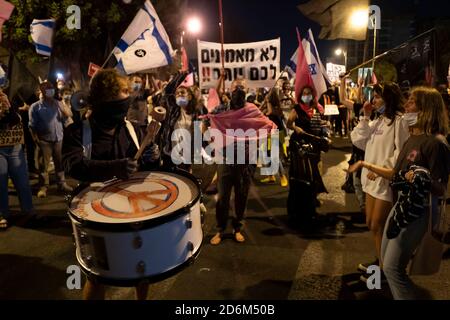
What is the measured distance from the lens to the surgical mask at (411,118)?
2999mm

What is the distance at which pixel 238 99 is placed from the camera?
15.3ft

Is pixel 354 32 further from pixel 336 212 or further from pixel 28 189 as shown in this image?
pixel 28 189

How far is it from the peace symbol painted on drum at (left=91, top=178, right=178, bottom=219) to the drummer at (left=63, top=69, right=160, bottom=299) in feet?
0.33

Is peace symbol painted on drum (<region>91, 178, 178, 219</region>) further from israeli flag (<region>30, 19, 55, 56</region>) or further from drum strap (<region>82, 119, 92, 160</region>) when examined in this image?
israeli flag (<region>30, 19, 55, 56</region>)

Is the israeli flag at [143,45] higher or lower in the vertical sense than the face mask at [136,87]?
higher

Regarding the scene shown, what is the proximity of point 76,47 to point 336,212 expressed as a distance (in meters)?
16.3

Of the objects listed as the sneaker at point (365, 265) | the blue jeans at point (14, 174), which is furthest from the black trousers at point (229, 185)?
the blue jeans at point (14, 174)

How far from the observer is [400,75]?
5.47 meters

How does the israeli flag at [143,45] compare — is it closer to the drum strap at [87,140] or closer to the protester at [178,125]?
the protester at [178,125]

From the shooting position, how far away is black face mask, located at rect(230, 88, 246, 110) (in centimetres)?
463

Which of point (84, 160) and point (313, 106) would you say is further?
point (313, 106)

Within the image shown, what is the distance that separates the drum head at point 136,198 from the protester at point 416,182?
5.25 ft

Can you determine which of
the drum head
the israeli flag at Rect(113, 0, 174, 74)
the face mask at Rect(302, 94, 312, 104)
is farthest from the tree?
the drum head
